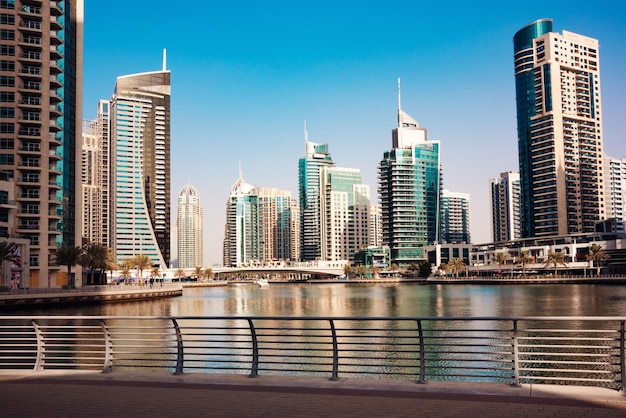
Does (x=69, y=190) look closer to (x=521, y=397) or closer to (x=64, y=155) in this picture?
(x=64, y=155)

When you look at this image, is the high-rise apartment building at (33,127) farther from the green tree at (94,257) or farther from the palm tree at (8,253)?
the green tree at (94,257)

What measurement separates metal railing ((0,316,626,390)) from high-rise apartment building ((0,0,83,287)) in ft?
157

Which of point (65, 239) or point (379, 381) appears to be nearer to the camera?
point (379, 381)

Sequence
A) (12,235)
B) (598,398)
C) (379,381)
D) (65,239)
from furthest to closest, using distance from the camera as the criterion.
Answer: (65,239) < (12,235) < (379,381) < (598,398)

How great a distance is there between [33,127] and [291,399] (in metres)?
109

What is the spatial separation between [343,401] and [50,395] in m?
6.64

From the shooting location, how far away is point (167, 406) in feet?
43.8

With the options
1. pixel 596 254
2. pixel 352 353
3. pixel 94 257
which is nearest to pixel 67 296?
pixel 94 257

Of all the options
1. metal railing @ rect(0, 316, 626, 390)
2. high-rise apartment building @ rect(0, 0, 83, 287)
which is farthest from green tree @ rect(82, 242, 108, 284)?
metal railing @ rect(0, 316, 626, 390)

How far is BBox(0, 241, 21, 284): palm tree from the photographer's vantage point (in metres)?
90.3

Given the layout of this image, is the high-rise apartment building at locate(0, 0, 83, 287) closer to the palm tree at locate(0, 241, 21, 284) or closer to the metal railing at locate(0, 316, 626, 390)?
the palm tree at locate(0, 241, 21, 284)

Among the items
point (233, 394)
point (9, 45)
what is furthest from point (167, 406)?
point (9, 45)

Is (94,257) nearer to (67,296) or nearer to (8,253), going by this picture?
(67,296)

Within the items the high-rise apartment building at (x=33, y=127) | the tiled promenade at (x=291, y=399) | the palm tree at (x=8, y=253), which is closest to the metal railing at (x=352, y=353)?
the tiled promenade at (x=291, y=399)
